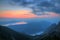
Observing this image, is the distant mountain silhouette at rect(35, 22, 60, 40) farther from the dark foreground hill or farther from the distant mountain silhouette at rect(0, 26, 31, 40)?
the distant mountain silhouette at rect(0, 26, 31, 40)

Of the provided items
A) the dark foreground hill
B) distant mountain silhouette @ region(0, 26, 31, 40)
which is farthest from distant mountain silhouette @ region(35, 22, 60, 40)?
distant mountain silhouette @ region(0, 26, 31, 40)

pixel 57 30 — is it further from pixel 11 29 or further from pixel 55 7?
pixel 11 29

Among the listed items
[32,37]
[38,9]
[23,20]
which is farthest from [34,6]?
[32,37]

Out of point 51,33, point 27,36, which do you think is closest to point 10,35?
point 27,36

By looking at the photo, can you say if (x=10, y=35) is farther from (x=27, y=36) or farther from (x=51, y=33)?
(x=51, y=33)
